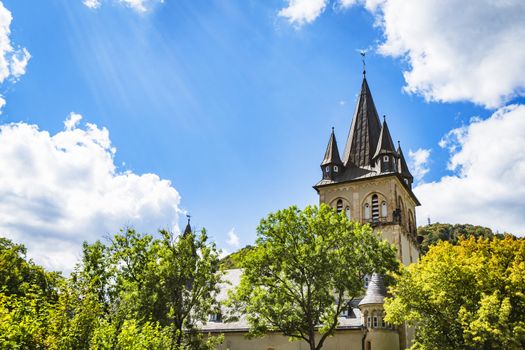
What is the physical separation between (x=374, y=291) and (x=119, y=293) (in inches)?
660

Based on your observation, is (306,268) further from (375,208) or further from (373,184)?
(373,184)

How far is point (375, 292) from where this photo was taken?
33188 mm

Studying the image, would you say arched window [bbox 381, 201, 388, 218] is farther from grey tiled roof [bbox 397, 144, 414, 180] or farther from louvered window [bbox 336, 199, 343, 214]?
grey tiled roof [bbox 397, 144, 414, 180]

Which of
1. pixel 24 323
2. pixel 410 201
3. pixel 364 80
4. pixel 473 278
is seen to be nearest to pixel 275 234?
pixel 473 278

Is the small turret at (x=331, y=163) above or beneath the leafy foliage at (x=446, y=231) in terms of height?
beneath

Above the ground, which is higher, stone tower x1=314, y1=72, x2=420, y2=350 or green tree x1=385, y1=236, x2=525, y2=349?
stone tower x1=314, y1=72, x2=420, y2=350

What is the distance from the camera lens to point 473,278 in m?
26.4

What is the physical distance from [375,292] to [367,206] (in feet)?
36.0

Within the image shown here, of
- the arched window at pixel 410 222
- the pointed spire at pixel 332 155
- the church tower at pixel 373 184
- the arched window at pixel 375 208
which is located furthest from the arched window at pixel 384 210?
the pointed spire at pixel 332 155

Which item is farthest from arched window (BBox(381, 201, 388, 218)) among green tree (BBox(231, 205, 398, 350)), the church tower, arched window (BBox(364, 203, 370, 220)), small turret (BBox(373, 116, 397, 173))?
green tree (BBox(231, 205, 398, 350))

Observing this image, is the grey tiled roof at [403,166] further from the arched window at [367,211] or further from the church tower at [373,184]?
the arched window at [367,211]

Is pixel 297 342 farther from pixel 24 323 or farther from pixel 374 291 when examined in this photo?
pixel 24 323

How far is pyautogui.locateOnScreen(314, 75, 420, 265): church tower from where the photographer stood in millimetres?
41219

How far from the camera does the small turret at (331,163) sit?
1797 inches
